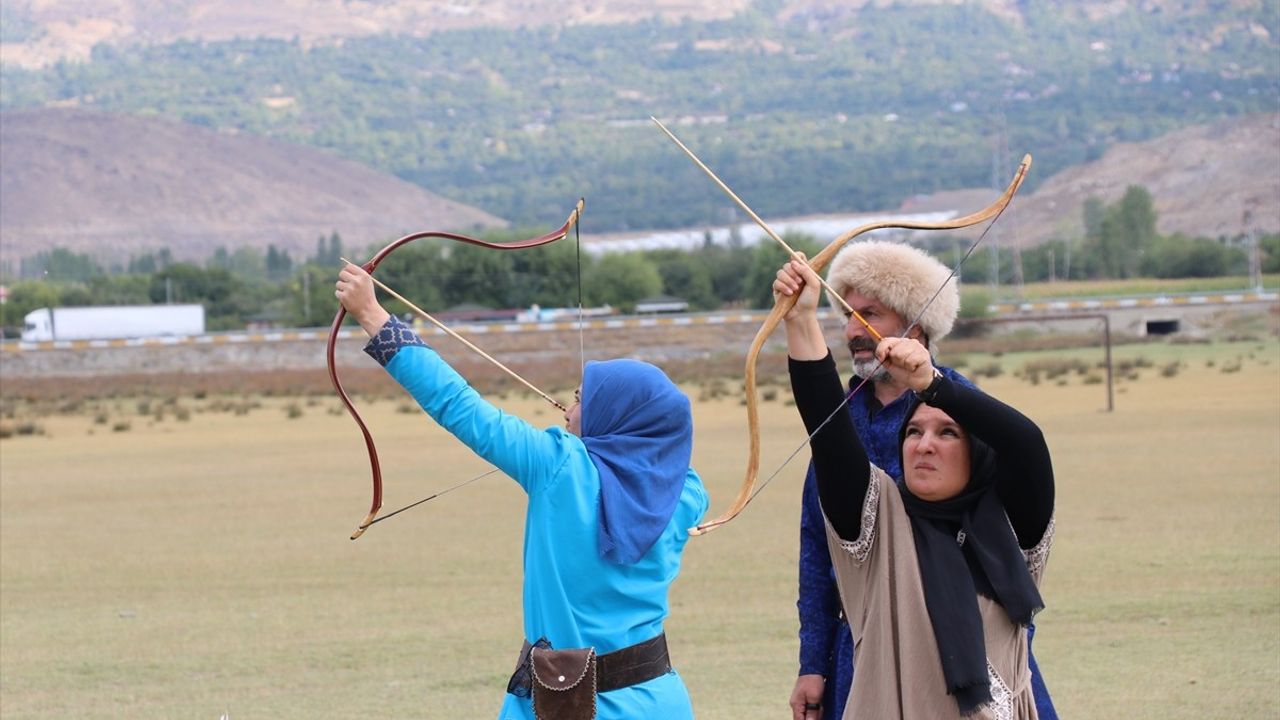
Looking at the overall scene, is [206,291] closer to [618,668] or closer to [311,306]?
[311,306]

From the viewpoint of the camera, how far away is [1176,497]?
16.2 meters

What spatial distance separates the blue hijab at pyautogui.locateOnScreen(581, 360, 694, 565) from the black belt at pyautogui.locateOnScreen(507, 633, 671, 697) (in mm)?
226

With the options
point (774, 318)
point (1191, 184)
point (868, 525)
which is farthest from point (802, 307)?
point (1191, 184)

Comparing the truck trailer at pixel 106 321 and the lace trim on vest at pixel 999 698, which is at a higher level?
the lace trim on vest at pixel 999 698

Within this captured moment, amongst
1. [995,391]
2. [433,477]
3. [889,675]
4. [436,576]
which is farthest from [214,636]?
[995,391]

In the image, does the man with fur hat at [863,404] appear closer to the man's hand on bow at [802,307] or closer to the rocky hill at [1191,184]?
the man's hand on bow at [802,307]

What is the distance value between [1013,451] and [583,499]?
95cm

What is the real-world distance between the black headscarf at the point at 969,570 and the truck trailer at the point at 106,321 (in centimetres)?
8206

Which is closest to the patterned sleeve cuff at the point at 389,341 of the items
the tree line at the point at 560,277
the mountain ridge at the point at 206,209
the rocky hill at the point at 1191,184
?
the rocky hill at the point at 1191,184

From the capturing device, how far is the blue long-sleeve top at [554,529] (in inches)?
152

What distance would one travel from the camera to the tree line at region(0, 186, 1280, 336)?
85.9 metres

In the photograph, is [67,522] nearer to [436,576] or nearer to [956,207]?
[436,576]

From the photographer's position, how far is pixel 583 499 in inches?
153

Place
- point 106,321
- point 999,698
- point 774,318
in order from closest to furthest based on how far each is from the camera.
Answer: point 999,698 → point 774,318 → point 106,321
